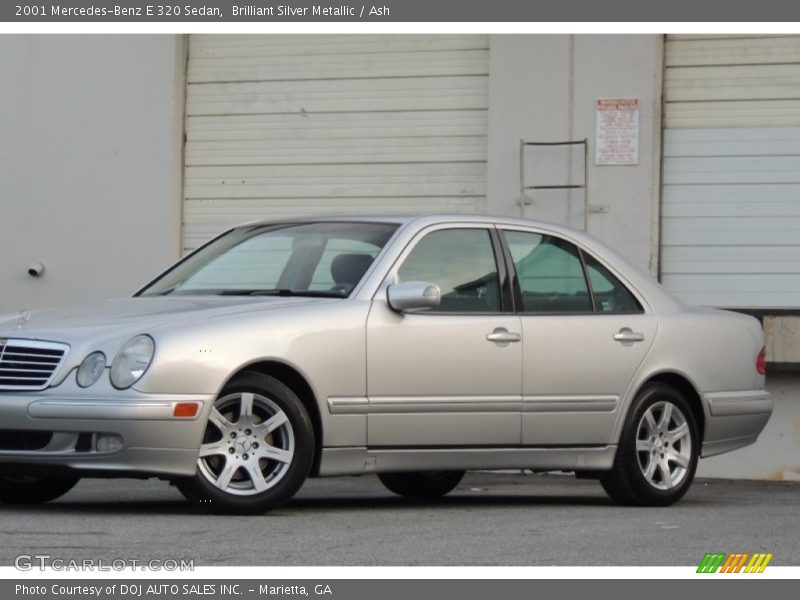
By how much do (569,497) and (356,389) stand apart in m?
2.63

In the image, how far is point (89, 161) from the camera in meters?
16.1

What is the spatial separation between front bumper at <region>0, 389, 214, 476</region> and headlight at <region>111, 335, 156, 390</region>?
0.06 metres

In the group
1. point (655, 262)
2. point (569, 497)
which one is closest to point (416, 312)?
point (569, 497)

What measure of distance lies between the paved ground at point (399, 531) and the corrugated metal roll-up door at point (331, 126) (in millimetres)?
5188


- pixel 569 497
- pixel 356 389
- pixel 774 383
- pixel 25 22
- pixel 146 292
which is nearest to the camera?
pixel 356 389

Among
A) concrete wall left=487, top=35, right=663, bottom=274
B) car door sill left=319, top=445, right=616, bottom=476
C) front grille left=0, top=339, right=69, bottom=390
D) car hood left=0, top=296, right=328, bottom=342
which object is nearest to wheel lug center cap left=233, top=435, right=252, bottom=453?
car door sill left=319, top=445, right=616, bottom=476

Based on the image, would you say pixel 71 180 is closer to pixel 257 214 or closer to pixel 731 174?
pixel 257 214

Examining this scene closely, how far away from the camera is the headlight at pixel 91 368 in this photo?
8.05 metres

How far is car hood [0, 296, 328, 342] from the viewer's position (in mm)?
8203

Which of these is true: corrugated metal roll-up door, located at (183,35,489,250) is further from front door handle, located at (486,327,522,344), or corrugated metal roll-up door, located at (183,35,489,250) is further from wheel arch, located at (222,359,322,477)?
wheel arch, located at (222,359,322,477)

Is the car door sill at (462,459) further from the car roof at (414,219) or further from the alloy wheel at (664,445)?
the car roof at (414,219)

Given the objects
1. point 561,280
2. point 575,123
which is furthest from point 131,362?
point 575,123

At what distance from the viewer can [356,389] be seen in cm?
872

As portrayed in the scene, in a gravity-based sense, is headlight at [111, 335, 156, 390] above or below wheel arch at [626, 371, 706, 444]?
above
